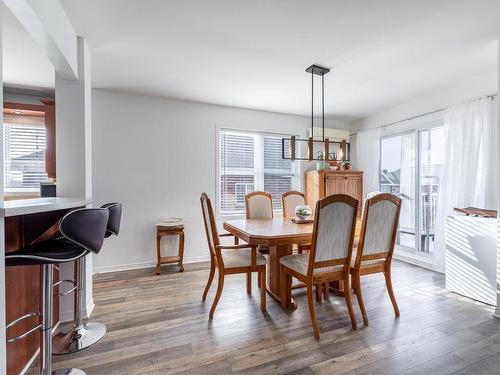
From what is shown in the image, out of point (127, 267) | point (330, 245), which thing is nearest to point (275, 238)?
point (330, 245)

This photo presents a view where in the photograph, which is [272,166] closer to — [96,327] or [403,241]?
[403,241]

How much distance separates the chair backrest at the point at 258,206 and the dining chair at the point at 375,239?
1.36m

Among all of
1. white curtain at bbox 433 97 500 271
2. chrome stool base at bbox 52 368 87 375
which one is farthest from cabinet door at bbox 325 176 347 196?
chrome stool base at bbox 52 368 87 375

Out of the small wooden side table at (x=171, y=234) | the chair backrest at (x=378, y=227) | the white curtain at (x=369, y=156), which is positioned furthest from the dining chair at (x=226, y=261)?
the white curtain at (x=369, y=156)

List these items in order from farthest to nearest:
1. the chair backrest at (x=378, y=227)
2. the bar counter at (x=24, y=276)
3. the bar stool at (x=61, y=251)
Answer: the chair backrest at (x=378, y=227) < the bar counter at (x=24, y=276) < the bar stool at (x=61, y=251)

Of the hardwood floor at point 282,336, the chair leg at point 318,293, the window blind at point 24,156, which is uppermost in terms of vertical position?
the window blind at point 24,156

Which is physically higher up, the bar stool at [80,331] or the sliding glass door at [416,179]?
the sliding glass door at [416,179]

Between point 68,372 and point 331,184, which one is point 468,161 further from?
point 68,372

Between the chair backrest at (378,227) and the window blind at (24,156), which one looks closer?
the chair backrest at (378,227)

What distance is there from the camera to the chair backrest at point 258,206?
127 inches

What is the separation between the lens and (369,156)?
4293 mm

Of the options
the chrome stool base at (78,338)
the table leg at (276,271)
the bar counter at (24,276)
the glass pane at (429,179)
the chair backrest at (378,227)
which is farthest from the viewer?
the glass pane at (429,179)

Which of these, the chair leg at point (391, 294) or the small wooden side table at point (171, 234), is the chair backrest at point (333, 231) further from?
the small wooden side table at point (171, 234)

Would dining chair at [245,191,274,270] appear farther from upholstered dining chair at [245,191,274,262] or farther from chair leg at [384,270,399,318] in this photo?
chair leg at [384,270,399,318]
